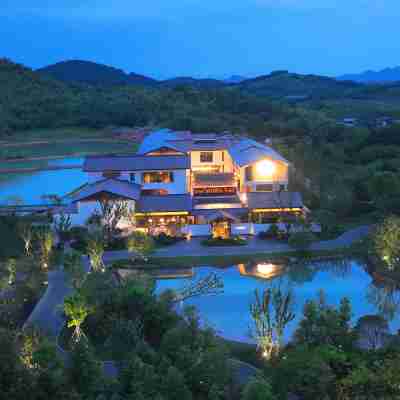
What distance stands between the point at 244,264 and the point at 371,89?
3039 inches

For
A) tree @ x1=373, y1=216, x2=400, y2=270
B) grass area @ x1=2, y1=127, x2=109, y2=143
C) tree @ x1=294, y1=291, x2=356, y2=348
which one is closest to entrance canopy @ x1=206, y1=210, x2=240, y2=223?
tree @ x1=373, y1=216, x2=400, y2=270

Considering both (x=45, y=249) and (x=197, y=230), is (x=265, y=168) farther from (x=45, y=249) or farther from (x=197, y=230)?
(x=45, y=249)

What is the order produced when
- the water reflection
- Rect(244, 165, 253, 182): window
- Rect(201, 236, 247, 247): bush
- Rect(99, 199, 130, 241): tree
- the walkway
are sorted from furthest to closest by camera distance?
Answer: 1. Rect(244, 165, 253, 182): window
2. Rect(99, 199, 130, 241): tree
3. Rect(201, 236, 247, 247): bush
4. the water reflection
5. the walkway

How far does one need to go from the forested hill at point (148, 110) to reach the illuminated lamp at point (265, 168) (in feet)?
70.9

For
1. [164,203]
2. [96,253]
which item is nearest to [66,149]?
[164,203]

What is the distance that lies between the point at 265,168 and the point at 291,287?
9.38 meters

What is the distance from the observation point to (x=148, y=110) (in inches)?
2448

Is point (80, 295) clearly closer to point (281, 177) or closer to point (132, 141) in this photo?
point (281, 177)

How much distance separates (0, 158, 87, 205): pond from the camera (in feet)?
91.3

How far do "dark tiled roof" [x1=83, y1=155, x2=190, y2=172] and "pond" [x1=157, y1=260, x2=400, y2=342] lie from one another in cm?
763

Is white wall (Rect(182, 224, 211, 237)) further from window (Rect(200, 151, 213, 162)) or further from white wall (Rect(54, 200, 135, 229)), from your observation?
window (Rect(200, 151, 213, 162))

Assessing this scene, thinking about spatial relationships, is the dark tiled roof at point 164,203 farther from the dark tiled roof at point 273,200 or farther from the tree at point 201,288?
the tree at point 201,288

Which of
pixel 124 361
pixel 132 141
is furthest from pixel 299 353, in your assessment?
pixel 132 141

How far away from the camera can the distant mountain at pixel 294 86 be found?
9856 centimetres
